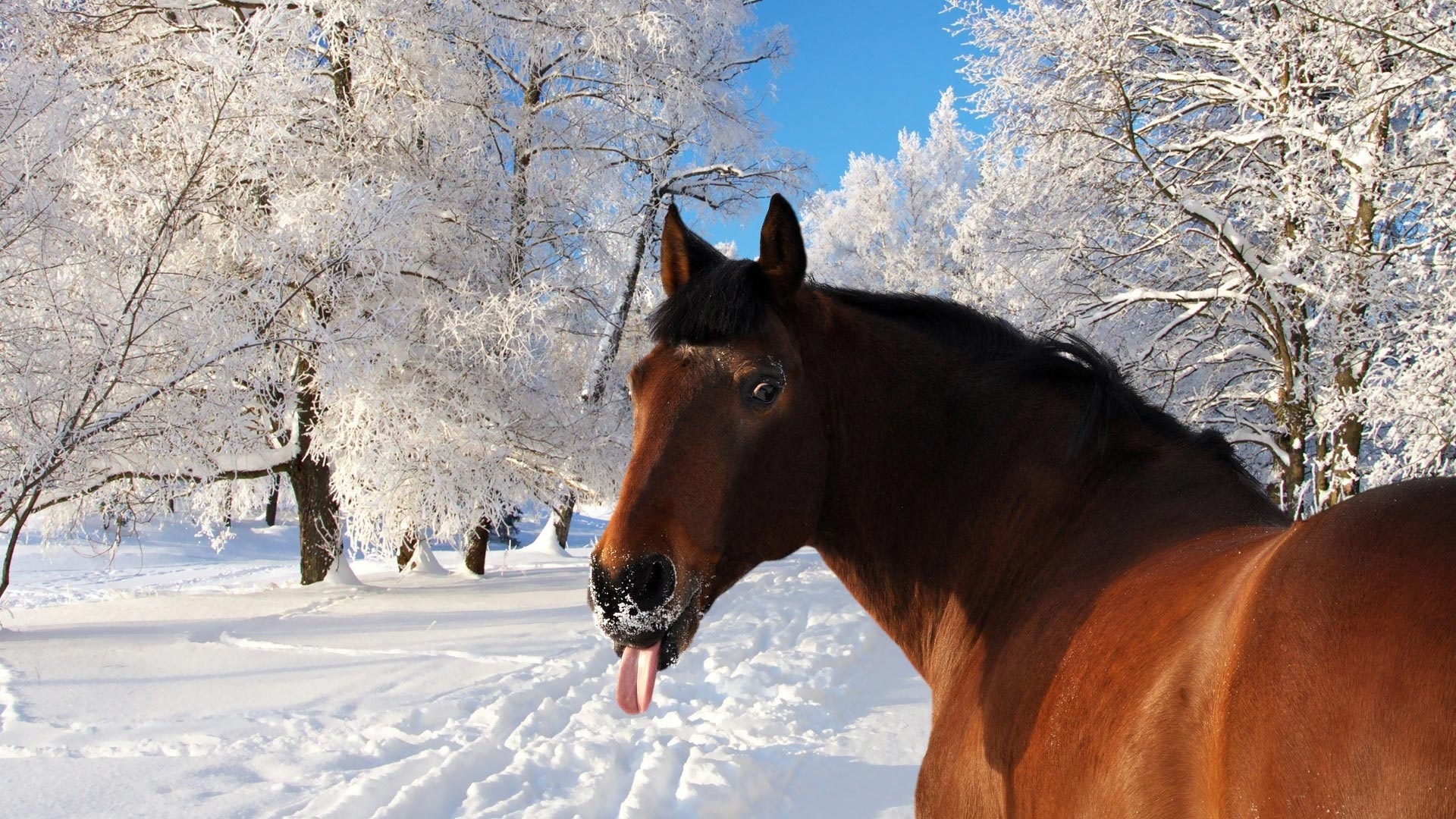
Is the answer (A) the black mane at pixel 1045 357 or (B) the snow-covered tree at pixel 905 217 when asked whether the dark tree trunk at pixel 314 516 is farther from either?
(B) the snow-covered tree at pixel 905 217

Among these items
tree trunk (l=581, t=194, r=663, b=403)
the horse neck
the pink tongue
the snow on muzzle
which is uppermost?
tree trunk (l=581, t=194, r=663, b=403)

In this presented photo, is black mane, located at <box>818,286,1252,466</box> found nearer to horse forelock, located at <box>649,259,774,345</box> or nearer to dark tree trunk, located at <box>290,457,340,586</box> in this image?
horse forelock, located at <box>649,259,774,345</box>

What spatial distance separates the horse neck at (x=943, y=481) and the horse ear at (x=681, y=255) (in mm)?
362

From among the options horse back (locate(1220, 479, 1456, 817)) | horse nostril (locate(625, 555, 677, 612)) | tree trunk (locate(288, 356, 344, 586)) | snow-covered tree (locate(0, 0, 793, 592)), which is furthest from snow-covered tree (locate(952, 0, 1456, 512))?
tree trunk (locate(288, 356, 344, 586))

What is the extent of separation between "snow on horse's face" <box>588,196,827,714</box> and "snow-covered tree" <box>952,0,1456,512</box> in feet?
13.9

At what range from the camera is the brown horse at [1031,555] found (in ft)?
3.10

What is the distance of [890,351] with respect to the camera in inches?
83.5

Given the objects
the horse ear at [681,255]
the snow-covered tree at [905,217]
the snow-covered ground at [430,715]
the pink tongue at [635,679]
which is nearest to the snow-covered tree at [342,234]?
the snow-covered ground at [430,715]

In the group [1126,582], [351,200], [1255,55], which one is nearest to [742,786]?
[1126,582]

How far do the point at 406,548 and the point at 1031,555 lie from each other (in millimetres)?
10993

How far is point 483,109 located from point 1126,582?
9933mm

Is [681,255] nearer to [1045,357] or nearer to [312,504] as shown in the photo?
[1045,357]

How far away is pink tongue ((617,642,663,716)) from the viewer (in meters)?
1.65

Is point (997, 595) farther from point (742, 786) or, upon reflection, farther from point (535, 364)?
point (535, 364)
